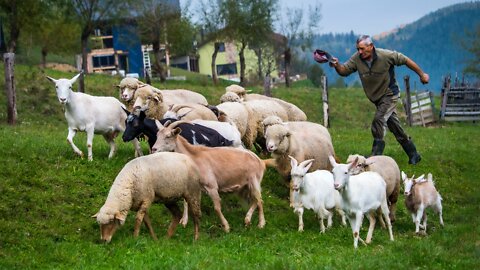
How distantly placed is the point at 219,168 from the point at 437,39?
8277 centimetres

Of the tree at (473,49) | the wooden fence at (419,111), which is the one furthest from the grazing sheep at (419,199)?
the tree at (473,49)

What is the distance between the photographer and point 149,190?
11797 mm

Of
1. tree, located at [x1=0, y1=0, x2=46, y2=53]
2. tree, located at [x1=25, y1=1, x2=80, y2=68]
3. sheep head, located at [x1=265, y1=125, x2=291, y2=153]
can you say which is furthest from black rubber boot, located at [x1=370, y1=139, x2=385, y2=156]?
tree, located at [x1=25, y1=1, x2=80, y2=68]

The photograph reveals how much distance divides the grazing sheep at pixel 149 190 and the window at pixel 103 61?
71702mm

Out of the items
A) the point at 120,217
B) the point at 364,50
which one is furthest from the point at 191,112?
the point at 120,217

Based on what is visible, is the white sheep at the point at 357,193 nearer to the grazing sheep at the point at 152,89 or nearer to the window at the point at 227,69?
the grazing sheep at the point at 152,89

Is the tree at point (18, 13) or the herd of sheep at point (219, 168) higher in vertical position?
the tree at point (18, 13)

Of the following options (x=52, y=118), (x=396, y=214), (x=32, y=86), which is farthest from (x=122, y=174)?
(x=32, y=86)

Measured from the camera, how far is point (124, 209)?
37.8 ft

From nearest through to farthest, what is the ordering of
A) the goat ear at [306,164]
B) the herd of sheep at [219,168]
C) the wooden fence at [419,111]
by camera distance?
the herd of sheep at [219,168]
the goat ear at [306,164]
the wooden fence at [419,111]

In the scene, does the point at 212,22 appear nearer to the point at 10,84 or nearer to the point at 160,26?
the point at 160,26

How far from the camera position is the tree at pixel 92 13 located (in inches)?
1773

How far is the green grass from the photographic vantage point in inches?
A: 402

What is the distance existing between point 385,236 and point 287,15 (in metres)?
50.3
